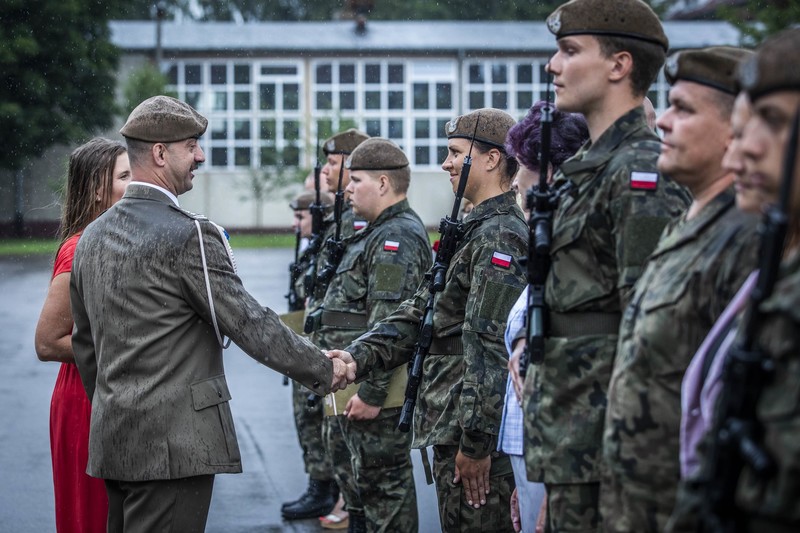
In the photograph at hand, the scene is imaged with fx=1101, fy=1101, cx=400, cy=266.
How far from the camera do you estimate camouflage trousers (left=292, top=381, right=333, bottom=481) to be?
765 cm

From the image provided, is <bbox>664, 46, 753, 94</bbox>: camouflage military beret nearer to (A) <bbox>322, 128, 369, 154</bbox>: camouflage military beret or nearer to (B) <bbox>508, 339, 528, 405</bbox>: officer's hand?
(B) <bbox>508, 339, 528, 405</bbox>: officer's hand

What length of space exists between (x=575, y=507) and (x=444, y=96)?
1865 inches

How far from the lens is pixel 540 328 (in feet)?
10.6

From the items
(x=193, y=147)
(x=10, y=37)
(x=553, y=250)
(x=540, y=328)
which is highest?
(x=10, y=37)

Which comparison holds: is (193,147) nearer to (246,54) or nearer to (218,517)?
(218,517)

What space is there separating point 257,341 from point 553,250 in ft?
4.63

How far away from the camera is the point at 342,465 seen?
22.2 ft

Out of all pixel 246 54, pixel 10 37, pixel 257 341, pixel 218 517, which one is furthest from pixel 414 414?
pixel 246 54

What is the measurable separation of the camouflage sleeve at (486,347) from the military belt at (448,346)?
13.7 inches

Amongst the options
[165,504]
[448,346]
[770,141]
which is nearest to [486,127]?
[448,346]

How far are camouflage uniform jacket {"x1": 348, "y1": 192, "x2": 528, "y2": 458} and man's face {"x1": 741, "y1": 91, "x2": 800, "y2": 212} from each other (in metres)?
2.36

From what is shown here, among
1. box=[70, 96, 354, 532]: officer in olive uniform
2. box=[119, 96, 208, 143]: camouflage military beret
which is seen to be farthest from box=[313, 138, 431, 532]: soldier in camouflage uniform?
box=[119, 96, 208, 143]: camouflage military beret

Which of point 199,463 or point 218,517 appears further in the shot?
point 218,517

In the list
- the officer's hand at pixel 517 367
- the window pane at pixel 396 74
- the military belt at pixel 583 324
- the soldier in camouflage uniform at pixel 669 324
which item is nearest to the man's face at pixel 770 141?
the soldier in camouflage uniform at pixel 669 324
